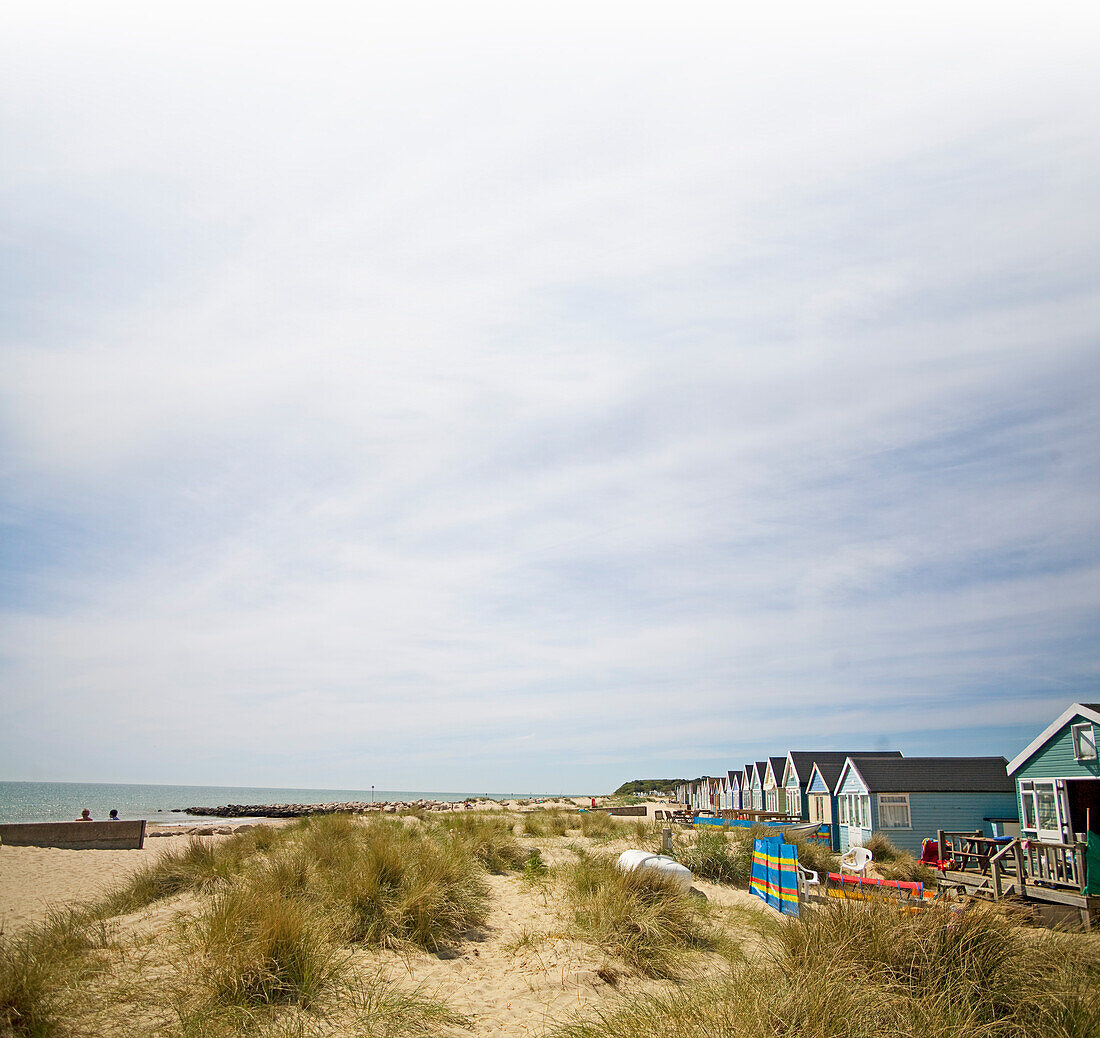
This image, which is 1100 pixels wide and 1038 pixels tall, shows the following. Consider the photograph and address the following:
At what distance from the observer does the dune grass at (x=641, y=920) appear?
10.2 m

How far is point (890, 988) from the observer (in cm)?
727

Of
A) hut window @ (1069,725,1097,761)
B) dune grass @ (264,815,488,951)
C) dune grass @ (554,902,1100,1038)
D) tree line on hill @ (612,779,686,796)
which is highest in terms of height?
hut window @ (1069,725,1097,761)

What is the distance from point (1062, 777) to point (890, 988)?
1864cm

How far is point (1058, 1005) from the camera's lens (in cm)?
707

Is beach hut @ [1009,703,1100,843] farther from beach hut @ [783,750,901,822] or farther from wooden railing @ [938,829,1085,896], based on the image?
beach hut @ [783,750,901,822]

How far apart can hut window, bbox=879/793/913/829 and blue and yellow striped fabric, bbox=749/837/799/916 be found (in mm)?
16493

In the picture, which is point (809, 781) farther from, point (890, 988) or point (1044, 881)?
point (890, 988)

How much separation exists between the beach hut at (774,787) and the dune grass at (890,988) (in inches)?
1632

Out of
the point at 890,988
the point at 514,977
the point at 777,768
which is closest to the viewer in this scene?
the point at 890,988

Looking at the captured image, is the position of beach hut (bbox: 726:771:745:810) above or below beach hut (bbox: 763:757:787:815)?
below

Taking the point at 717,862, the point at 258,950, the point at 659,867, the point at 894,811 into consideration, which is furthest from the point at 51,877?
the point at 894,811

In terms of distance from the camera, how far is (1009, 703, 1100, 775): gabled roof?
2062cm

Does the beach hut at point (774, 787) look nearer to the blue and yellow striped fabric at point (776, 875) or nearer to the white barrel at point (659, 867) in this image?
the blue and yellow striped fabric at point (776, 875)

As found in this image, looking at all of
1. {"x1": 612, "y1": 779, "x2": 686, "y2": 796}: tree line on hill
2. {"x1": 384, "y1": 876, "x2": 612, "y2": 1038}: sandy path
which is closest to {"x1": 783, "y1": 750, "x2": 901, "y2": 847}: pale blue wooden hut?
{"x1": 384, "y1": 876, "x2": 612, "y2": 1038}: sandy path
